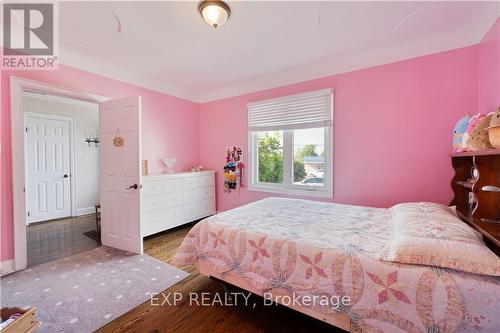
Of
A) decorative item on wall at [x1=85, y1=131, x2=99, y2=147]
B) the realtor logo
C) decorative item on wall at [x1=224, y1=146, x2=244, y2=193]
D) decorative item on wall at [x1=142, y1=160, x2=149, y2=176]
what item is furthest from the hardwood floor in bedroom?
decorative item on wall at [x1=85, y1=131, x2=99, y2=147]

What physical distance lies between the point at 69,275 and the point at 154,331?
1406 millimetres

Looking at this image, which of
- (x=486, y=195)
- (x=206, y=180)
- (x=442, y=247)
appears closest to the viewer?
(x=442, y=247)

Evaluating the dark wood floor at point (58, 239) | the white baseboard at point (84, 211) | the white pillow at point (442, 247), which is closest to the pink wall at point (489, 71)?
the white pillow at point (442, 247)

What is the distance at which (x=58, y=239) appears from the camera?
327cm

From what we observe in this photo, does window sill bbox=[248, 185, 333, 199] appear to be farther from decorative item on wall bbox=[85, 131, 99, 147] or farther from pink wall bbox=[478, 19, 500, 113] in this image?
decorative item on wall bbox=[85, 131, 99, 147]

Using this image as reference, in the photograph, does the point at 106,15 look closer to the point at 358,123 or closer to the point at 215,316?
the point at 215,316

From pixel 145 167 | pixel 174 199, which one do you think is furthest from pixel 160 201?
pixel 145 167

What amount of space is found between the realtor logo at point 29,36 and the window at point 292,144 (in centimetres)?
264

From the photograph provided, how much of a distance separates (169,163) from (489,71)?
4.18 m

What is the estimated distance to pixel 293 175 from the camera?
3479 millimetres

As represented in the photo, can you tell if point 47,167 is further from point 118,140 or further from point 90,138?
point 118,140

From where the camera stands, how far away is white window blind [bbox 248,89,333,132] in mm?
3035

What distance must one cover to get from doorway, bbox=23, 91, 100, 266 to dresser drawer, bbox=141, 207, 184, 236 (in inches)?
37.7

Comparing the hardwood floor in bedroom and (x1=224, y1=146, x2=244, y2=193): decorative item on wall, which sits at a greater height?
(x1=224, y1=146, x2=244, y2=193): decorative item on wall
